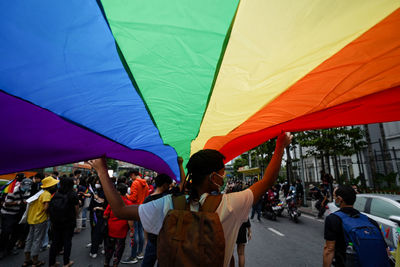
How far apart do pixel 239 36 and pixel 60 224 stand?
5445 millimetres

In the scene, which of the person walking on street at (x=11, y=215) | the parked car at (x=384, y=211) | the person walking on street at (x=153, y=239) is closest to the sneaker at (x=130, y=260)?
the person walking on street at (x=153, y=239)

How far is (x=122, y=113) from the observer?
7.21 feet

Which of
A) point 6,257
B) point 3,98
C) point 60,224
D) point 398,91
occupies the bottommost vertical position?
point 6,257

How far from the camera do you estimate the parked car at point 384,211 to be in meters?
5.01

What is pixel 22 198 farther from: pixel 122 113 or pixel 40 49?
pixel 40 49

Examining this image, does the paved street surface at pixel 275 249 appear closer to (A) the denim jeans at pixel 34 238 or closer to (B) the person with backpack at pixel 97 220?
(B) the person with backpack at pixel 97 220

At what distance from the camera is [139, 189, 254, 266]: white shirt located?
128 centimetres

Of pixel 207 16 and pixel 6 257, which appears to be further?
pixel 6 257

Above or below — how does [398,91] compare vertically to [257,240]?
above

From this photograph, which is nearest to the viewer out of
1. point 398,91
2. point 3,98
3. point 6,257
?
point 3,98

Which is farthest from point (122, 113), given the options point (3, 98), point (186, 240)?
point (186, 240)

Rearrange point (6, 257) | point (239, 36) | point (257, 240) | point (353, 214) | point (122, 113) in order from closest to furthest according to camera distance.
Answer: point (239, 36) → point (122, 113) → point (353, 214) → point (6, 257) → point (257, 240)

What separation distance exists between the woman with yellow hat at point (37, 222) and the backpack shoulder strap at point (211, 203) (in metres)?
5.40

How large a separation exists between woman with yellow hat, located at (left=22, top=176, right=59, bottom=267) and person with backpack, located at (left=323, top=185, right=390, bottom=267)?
19.5ft
